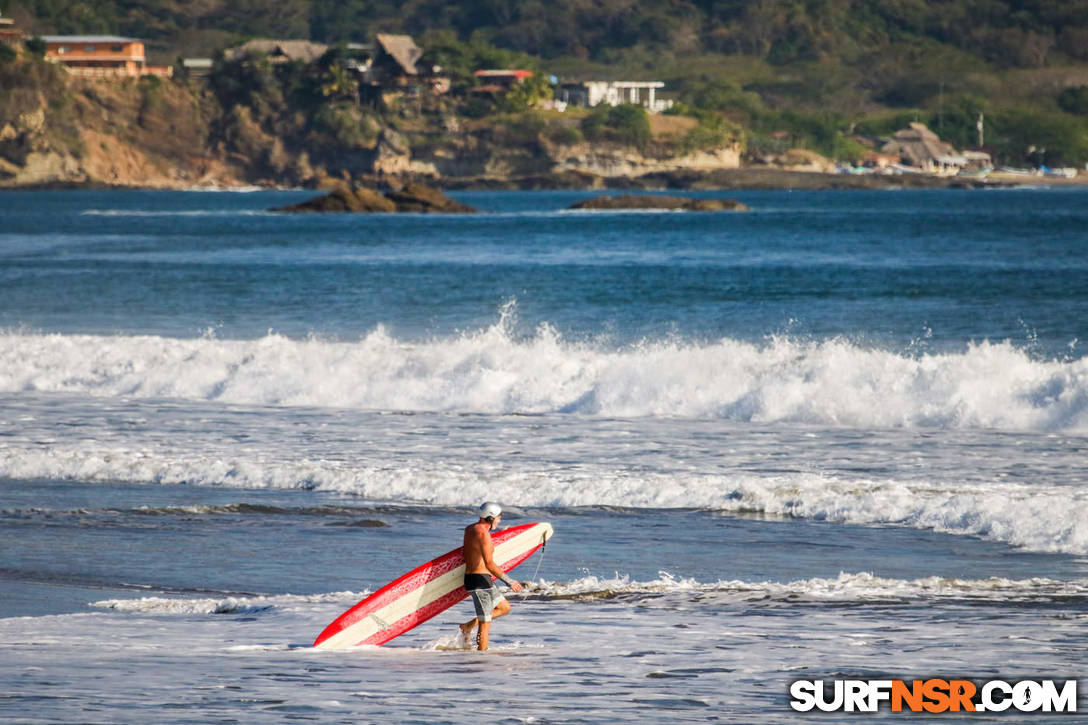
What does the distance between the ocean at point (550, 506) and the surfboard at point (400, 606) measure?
0.53 ft

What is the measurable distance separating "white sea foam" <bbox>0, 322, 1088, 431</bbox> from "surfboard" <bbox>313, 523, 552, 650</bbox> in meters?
10.6

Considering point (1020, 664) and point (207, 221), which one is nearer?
point (1020, 664)

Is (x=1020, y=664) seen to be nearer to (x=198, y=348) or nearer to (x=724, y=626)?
(x=724, y=626)

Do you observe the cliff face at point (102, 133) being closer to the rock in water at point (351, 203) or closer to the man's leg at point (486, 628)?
the rock in water at point (351, 203)

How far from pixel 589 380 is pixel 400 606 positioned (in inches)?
486

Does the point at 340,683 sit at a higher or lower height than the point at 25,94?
lower

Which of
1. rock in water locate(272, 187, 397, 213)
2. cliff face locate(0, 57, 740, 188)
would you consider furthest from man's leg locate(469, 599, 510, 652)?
cliff face locate(0, 57, 740, 188)

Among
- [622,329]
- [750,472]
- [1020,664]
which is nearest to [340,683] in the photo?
[1020,664]

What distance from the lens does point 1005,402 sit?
63.0ft

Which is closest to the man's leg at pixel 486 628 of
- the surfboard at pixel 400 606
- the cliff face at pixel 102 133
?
the surfboard at pixel 400 606

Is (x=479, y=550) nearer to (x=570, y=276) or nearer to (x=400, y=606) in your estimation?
(x=400, y=606)

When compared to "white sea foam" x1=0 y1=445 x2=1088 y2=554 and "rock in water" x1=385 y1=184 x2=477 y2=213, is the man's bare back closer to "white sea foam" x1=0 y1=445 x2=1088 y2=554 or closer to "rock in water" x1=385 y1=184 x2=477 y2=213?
"white sea foam" x1=0 y1=445 x2=1088 y2=554

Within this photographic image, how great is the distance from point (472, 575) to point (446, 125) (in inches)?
7558

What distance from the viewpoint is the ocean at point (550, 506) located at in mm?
8141
